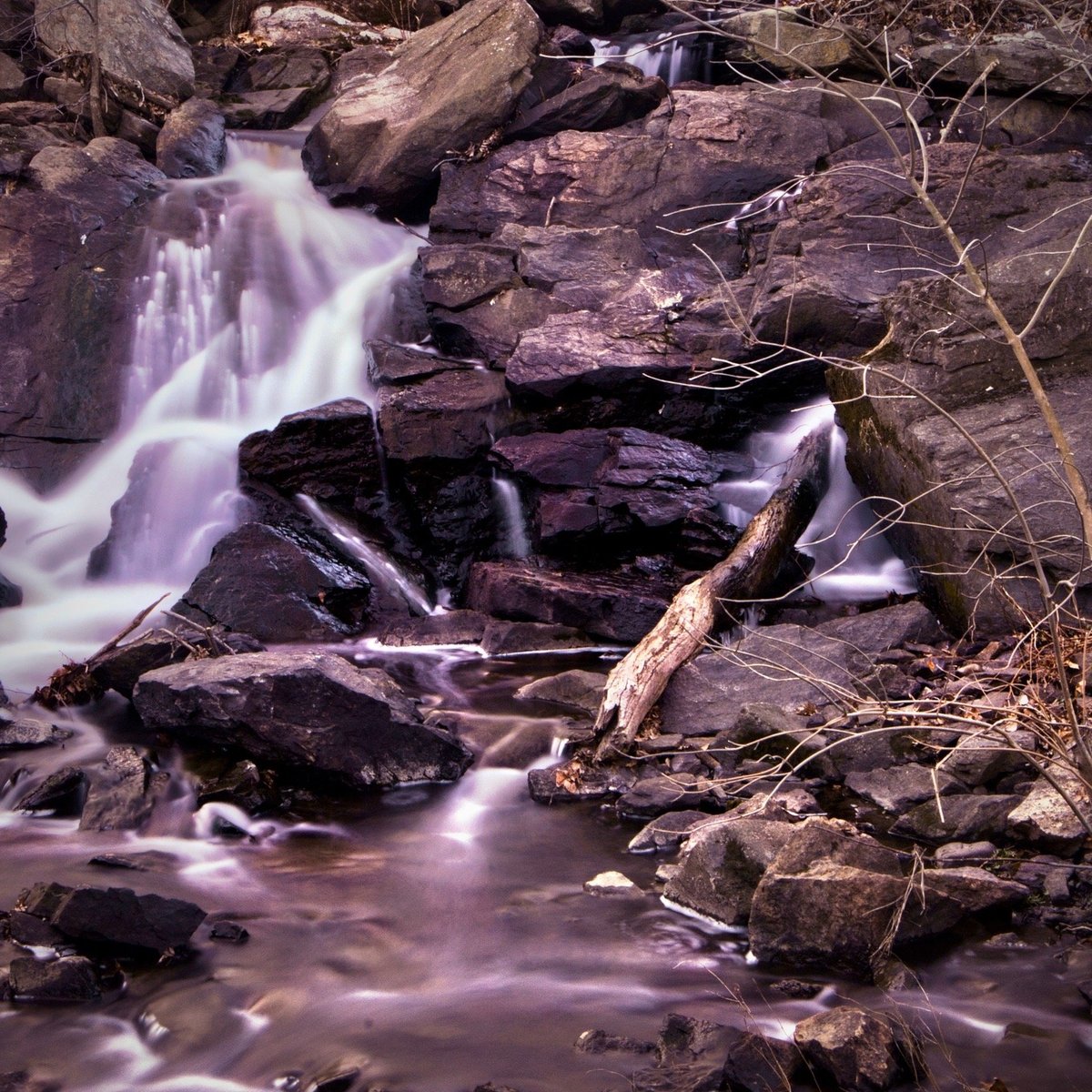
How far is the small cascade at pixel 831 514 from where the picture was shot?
776 cm

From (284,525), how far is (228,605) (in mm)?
1080

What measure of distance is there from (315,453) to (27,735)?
3557 millimetres

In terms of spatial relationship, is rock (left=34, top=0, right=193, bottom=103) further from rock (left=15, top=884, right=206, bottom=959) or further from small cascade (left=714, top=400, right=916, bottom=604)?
rock (left=15, top=884, right=206, bottom=959)

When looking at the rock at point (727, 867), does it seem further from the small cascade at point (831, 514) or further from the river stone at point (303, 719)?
the small cascade at point (831, 514)

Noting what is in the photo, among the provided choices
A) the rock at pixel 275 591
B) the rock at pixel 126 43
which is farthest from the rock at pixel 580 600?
the rock at pixel 126 43

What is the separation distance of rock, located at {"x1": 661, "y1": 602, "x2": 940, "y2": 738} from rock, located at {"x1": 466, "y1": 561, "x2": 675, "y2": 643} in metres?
1.28

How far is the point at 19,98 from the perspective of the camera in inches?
512

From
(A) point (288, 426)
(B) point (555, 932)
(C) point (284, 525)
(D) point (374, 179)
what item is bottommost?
(B) point (555, 932)

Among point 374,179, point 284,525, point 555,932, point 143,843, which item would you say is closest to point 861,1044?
point 555,932

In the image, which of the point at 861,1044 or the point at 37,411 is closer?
the point at 861,1044

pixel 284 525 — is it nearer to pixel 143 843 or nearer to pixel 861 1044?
pixel 143 843

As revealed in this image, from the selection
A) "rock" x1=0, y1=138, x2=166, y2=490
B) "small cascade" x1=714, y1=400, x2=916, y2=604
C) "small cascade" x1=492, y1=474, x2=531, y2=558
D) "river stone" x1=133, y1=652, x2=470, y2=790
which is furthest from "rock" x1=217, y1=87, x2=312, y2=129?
"river stone" x1=133, y1=652, x2=470, y2=790

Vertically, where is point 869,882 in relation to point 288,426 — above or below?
below

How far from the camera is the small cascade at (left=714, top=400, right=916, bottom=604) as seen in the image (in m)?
7.76
